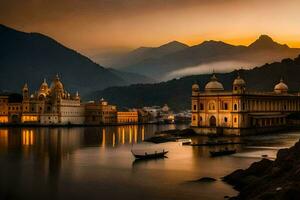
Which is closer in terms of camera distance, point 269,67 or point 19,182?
point 19,182

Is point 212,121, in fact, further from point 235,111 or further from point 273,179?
point 273,179

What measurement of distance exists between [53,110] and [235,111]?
152 feet

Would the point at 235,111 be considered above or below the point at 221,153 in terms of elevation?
above

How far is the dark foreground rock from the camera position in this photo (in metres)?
19.8

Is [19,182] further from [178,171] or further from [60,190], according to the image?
[178,171]

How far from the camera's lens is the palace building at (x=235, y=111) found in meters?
64.4

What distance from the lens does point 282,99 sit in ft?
250

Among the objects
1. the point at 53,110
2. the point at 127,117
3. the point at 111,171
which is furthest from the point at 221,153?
the point at 127,117

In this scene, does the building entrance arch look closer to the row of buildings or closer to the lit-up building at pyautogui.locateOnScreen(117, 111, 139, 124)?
the row of buildings

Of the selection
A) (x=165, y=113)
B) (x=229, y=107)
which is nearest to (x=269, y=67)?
(x=165, y=113)

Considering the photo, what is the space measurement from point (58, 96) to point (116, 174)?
7088cm

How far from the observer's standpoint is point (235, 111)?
211ft

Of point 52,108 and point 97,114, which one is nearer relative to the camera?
point 52,108

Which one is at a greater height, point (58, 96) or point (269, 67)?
point (269, 67)
